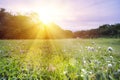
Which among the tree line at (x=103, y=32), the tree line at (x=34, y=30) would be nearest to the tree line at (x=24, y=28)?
the tree line at (x=34, y=30)

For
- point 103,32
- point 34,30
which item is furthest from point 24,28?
point 103,32

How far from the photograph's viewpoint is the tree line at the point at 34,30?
1809 centimetres

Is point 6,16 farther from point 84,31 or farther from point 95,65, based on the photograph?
point 95,65

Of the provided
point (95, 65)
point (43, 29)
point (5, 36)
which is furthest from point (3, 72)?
point (5, 36)

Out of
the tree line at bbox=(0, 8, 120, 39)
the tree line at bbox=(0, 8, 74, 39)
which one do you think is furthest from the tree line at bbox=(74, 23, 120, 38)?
the tree line at bbox=(0, 8, 74, 39)

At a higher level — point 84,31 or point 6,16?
point 6,16

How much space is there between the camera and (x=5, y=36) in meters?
18.4

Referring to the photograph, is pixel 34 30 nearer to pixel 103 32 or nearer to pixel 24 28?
pixel 24 28

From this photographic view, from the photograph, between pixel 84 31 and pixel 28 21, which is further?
pixel 28 21

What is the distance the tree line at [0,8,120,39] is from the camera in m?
18.1

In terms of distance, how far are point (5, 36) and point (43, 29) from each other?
10.6 feet

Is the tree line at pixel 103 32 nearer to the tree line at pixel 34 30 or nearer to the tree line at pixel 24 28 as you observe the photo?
the tree line at pixel 34 30

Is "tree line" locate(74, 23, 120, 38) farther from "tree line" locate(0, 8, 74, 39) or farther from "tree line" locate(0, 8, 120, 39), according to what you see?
"tree line" locate(0, 8, 74, 39)

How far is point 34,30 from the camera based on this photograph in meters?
18.5
